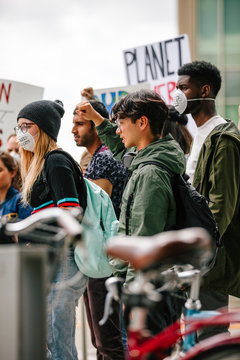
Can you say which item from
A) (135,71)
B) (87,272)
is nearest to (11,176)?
(135,71)

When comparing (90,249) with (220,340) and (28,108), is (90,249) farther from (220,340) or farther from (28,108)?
(220,340)

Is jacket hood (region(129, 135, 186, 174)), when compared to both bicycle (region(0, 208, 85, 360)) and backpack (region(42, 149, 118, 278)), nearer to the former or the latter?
backpack (region(42, 149, 118, 278))

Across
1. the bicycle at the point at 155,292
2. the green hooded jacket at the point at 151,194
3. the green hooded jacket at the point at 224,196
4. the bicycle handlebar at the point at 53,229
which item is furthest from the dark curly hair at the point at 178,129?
the bicycle at the point at 155,292

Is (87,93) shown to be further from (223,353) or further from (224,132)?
(223,353)

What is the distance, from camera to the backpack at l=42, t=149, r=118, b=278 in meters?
3.77

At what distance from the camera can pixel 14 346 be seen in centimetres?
219

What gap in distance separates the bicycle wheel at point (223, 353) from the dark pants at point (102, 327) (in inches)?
77.9

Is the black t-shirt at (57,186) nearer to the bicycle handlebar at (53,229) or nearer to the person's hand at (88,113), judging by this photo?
the person's hand at (88,113)

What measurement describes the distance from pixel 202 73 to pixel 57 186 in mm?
1543

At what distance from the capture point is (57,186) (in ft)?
11.9

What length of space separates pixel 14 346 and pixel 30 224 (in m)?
0.44

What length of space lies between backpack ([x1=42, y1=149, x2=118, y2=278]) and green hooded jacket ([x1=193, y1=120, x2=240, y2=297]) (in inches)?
22.8

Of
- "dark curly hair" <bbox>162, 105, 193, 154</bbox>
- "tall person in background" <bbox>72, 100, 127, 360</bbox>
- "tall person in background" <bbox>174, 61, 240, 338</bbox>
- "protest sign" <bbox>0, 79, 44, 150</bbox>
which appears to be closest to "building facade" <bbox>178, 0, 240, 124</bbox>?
"protest sign" <bbox>0, 79, 44, 150</bbox>

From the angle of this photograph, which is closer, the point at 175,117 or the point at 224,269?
the point at 224,269
